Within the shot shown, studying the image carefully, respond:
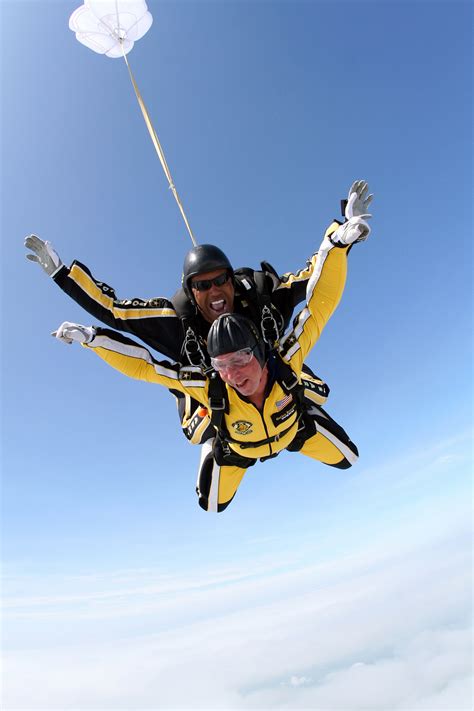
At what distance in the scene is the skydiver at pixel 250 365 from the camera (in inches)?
102

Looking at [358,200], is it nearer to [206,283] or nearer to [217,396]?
[206,283]

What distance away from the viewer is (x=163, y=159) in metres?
2.95

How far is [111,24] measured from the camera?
338 centimetres

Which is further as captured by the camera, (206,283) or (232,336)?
(206,283)

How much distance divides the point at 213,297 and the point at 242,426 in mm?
904

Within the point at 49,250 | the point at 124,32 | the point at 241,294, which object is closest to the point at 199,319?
the point at 241,294

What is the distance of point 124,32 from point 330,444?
382 centimetres

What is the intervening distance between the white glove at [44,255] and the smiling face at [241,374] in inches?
51.1

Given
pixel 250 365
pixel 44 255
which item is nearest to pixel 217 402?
pixel 250 365

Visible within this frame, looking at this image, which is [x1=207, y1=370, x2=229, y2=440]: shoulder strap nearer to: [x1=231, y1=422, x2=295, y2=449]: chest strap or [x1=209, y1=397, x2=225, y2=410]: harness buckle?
[x1=209, y1=397, x2=225, y2=410]: harness buckle

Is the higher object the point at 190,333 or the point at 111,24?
the point at 111,24

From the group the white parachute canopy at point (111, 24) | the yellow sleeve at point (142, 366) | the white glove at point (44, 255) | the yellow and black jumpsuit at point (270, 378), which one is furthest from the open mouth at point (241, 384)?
the white parachute canopy at point (111, 24)

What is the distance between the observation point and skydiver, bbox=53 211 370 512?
8.54 ft

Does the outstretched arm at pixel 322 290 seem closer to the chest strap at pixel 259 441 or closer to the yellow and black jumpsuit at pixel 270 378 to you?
the yellow and black jumpsuit at pixel 270 378
